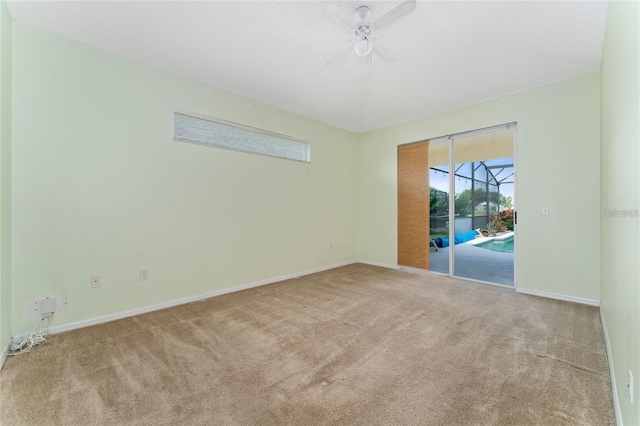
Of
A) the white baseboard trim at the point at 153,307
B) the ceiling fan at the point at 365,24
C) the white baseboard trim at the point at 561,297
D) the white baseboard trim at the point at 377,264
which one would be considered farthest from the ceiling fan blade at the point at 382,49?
the white baseboard trim at the point at 377,264

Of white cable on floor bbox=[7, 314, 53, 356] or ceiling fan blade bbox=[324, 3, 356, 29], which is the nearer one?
ceiling fan blade bbox=[324, 3, 356, 29]

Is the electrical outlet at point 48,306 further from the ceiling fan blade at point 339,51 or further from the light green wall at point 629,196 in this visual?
the light green wall at point 629,196

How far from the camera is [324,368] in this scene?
1.83 metres

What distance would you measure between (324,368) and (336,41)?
9.33 ft

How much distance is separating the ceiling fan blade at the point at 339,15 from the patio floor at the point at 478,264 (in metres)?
3.86

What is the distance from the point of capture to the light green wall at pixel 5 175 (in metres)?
1.97

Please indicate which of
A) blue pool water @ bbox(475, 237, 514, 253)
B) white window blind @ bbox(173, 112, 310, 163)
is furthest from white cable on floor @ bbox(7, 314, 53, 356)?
blue pool water @ bbox(475, 237, 514, 253)

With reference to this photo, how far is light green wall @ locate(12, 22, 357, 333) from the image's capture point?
7.45 feet

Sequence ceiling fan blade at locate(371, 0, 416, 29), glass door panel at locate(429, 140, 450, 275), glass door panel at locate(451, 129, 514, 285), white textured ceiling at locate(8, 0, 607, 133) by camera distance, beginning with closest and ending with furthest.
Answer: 1. ceiling fan blade at locate(371, 0, 416, 29)
2. white textured ceiling at locate(8, 0, 607, 133)
3. glass door panel at locate(451, 129, 514, 285)
4. glass door panel at locate(429, 140, 450, 275)

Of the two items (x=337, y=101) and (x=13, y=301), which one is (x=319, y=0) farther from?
(x=13, y=301)

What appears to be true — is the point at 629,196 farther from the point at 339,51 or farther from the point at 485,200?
the point at 485,200

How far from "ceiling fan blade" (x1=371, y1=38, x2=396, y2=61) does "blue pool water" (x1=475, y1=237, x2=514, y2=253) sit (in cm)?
314

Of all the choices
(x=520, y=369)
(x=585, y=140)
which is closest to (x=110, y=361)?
(x=520, y=369)

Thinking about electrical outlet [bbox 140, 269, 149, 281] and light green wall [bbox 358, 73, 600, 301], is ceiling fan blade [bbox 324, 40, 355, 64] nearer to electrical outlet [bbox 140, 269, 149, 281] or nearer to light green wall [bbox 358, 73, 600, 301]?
light green wall [bbox 358, 73, 600, 301]
